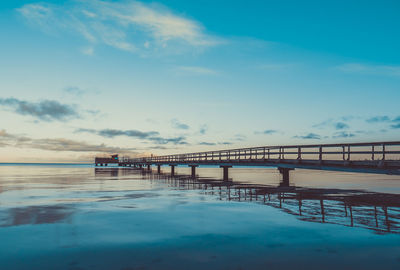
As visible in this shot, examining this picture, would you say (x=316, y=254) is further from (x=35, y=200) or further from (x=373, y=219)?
(x=35, y=200)

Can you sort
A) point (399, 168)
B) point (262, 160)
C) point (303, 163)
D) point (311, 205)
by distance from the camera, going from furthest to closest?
point (262, 160)
point (303, 163)
point (399, 168)
point (311, 205)

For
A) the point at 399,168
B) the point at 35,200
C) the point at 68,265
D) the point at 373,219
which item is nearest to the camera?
the point at 68,265

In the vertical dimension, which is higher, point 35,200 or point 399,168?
point 399,168

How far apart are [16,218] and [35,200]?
457cm

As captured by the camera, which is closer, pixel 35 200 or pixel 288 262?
pixel 288 262

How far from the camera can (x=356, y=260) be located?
5758 mm

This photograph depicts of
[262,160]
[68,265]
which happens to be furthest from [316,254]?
[262,160]

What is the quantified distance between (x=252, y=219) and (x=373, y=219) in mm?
3776

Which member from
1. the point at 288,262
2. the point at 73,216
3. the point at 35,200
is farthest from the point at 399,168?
the point at 35,200

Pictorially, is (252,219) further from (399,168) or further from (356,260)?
(399,168)

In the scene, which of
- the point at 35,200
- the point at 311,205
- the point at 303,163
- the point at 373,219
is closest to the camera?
the point at 373,219

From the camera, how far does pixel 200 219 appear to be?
952 cm

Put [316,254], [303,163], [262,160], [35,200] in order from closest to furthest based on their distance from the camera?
[316,254] < [35,200] < [303,163] < [262,160]

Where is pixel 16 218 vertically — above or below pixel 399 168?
below
